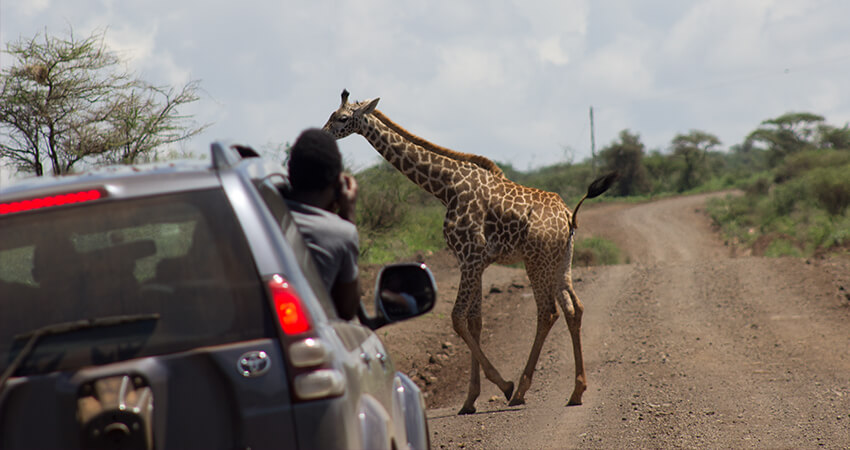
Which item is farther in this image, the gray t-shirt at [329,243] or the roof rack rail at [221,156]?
the gray t-shirt at [329,243]

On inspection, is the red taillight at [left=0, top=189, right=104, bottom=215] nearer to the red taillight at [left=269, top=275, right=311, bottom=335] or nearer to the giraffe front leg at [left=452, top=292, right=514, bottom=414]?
the red taillight at [left=269, top=275, right=311, bottom=335]

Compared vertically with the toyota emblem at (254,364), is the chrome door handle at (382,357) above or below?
below

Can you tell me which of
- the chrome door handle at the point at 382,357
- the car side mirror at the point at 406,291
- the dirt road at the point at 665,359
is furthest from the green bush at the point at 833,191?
the chrome door handle at the point at 382,357

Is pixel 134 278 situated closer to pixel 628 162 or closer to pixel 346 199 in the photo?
pixel 346 199

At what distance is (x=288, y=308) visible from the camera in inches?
94.5

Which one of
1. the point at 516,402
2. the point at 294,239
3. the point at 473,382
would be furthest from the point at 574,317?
the point at 294,239

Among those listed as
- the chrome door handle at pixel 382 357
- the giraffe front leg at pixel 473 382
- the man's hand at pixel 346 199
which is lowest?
the giraffe front leg at pixel 473 382

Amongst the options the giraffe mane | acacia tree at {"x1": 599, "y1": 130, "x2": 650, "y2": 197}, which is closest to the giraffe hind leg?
the giraffe mane

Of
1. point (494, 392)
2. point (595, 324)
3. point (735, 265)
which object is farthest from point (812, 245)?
point (494, 392)

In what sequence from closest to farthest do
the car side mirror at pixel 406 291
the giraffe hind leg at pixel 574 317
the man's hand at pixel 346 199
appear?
the car side mirror at pixel 406 291 → the man's hand at pixel 346 199 → the giraffe hind leg at pixel 574 317

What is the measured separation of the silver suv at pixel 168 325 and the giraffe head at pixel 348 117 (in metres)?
6.75

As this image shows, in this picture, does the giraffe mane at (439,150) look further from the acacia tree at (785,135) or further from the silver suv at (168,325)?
the acacia tree at (785,135)

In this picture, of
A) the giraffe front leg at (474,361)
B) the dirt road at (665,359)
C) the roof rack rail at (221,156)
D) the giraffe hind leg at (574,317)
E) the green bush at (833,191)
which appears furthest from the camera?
the green bush at (833,191)

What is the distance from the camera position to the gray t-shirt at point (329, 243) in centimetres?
318
